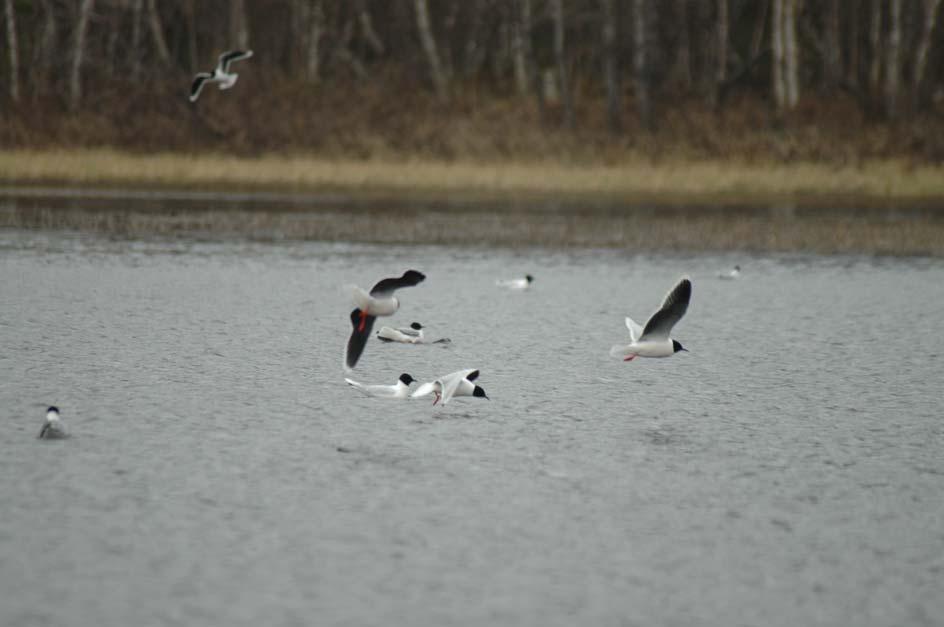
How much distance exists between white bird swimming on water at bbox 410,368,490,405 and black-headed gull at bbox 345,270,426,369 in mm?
481

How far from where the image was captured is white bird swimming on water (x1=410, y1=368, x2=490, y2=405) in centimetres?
855

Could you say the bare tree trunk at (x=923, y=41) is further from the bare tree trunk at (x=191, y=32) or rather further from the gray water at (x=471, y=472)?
the gray water at (x=471, y=472)

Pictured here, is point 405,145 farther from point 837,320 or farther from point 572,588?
point 572,588

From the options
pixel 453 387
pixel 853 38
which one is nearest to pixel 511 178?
pixel 853 38

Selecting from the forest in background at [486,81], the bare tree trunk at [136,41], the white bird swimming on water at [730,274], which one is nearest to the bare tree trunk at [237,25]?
the forest in background at [486,81]

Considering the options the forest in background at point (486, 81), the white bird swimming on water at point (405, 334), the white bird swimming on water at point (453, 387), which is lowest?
the white bird swimming on water at point (405, 334)

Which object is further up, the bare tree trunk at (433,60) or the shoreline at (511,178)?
the bare tree trunk at (433,60)

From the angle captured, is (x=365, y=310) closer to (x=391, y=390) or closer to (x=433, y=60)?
(x=391, y=390)

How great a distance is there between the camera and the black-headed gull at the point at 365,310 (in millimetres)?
8648

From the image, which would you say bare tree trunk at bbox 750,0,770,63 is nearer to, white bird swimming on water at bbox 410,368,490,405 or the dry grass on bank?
the dry grass on bank

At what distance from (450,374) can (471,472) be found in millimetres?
1935

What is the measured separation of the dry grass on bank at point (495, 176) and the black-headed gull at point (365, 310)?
21.1 meters

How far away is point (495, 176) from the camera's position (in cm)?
3069

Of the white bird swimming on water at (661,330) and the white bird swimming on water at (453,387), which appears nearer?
the white bird swimming on water at (661,330)
